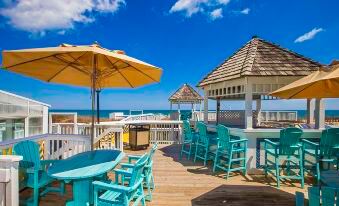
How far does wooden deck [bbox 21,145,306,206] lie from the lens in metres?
4.12

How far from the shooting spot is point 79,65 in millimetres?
4141

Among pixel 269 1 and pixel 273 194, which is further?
pixel 269 1

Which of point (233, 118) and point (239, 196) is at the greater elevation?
point (233, 118)

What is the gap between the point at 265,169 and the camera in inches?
225

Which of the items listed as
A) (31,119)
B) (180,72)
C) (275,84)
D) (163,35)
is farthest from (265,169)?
(180,72)

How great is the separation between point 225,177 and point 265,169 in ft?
3.05

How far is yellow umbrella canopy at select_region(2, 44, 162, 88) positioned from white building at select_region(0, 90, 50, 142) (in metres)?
3.43

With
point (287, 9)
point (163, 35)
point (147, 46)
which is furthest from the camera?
point (147, 46)

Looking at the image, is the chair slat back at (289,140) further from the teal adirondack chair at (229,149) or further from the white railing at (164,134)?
the white railing at (164,134)

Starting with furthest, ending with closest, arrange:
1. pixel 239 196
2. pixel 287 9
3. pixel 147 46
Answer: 1. pixel 147 46
2. pixel 287 9
3. pixel 239 196

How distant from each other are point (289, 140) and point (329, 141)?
2.41 feet

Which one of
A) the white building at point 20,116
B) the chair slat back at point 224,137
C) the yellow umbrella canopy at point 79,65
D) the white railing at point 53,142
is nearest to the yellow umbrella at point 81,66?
the yellow umbrella canopy at point 79,65

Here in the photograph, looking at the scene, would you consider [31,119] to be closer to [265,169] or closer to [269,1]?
[265,169]

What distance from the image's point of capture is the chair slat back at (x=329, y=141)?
498 centimetres
